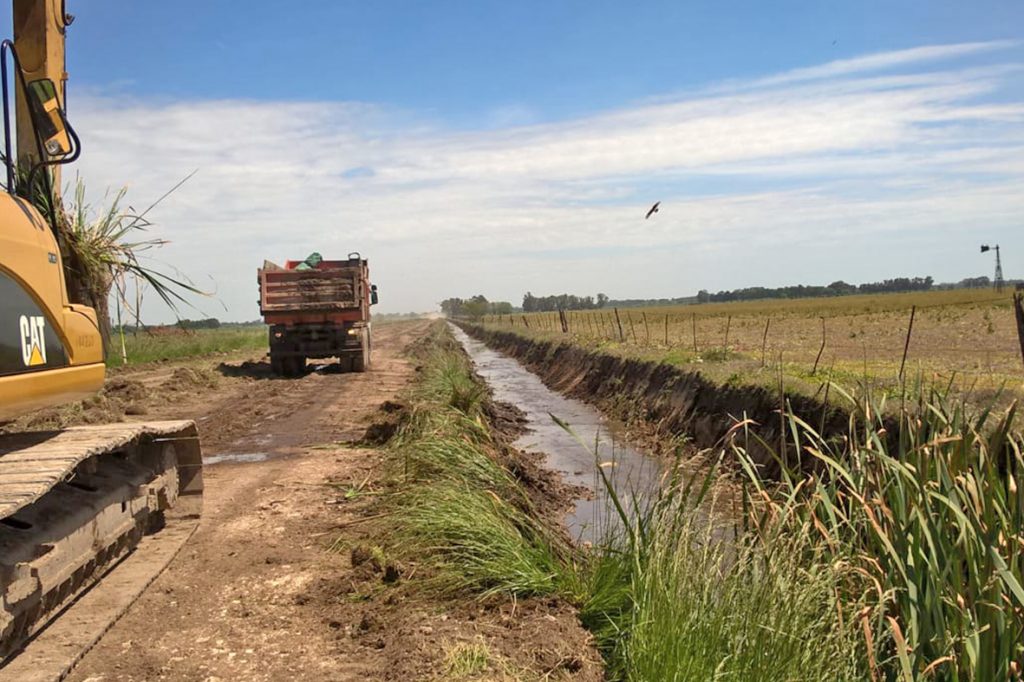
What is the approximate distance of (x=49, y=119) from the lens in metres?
4.54

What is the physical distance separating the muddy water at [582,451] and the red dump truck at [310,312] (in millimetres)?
4032

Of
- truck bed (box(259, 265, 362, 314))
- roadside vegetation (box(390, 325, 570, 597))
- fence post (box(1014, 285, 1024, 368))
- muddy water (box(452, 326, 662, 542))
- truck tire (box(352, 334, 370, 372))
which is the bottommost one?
muddy water (box(452, 326, 662, 542))

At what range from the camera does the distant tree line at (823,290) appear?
157375mm

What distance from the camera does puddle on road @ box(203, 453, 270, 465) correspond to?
359 inches

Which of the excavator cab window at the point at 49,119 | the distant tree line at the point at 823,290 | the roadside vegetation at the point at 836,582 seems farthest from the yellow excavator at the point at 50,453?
the distant tree line at the point at 823,290

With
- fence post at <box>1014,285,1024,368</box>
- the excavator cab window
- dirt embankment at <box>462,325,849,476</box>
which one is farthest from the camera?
dirt embankment at <box>462,325,849,476</box>

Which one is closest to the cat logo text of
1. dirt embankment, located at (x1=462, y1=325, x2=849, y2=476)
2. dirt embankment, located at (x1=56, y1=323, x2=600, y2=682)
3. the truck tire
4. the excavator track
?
the excavator track

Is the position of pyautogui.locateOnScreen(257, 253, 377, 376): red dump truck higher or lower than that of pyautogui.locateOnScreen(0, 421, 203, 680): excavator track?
higher

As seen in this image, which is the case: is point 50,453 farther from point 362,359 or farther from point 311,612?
point 362,359

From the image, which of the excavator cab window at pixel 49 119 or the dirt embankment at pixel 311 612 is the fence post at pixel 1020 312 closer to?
the dirt embankment at pixel 311 612

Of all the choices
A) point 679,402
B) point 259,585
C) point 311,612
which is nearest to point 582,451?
point 679,402

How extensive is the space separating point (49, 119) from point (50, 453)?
72.7 inches

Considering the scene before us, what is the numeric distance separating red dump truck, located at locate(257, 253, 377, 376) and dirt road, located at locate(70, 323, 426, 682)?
7838 mm

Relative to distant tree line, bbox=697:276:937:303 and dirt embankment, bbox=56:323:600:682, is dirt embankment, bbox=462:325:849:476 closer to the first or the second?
dirt embankment, bbox=56:323:600:682
